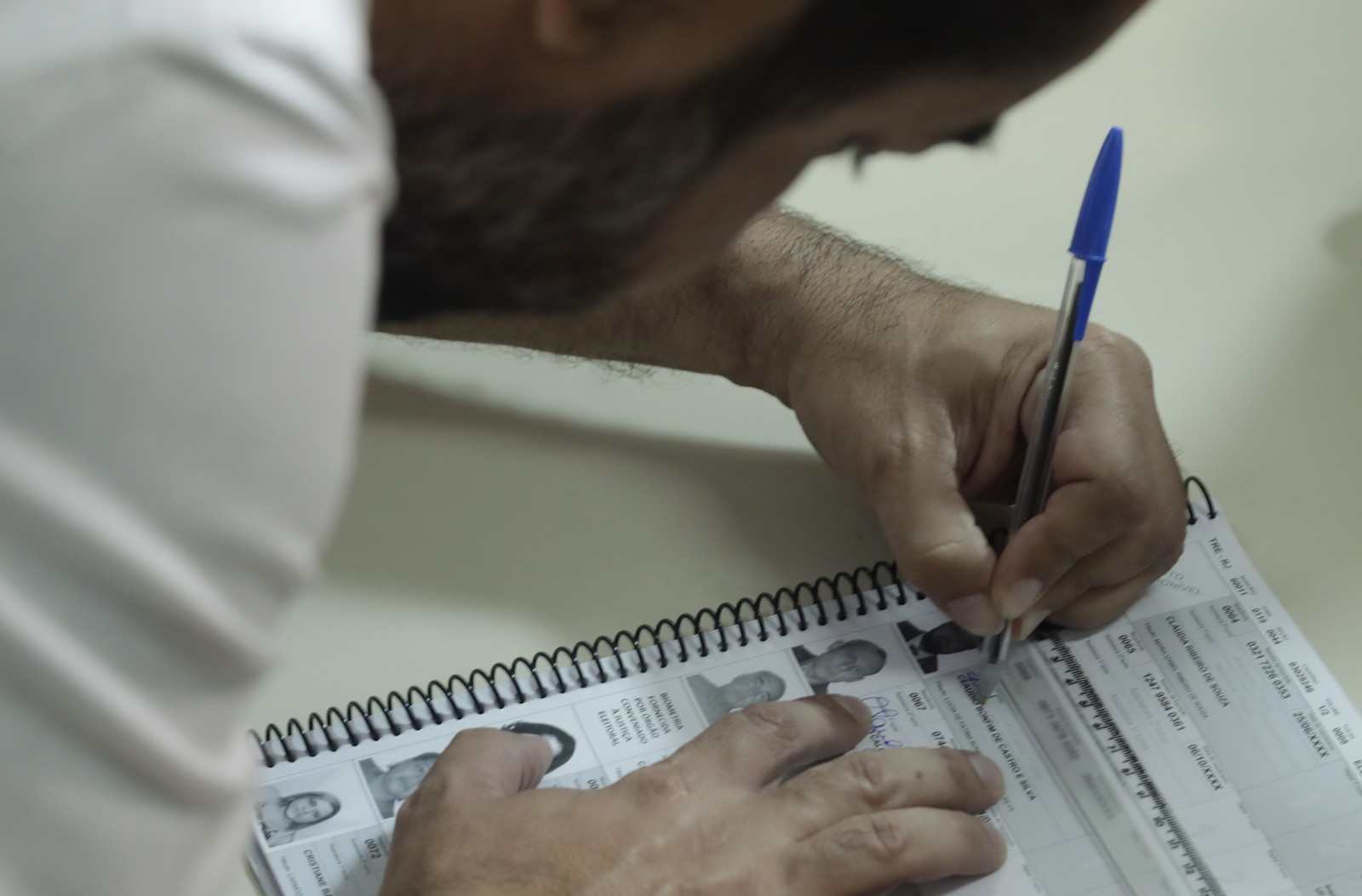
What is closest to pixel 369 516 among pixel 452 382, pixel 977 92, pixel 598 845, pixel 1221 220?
→ pixel 452 382

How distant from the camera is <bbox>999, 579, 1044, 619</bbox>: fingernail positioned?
79 centimetres

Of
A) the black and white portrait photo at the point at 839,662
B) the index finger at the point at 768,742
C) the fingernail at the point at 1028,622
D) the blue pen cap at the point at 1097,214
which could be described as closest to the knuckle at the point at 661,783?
the index finger at the point at 768,742

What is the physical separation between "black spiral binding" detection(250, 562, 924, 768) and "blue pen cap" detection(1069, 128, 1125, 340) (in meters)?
0.22

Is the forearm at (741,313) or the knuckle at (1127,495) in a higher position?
the knuckle at (1127,495)

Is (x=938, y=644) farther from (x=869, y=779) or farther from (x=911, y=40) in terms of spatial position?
(x=911, y=40)

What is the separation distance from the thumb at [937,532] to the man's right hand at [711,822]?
10cm

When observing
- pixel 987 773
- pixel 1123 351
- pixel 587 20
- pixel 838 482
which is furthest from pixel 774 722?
pixel 587 20

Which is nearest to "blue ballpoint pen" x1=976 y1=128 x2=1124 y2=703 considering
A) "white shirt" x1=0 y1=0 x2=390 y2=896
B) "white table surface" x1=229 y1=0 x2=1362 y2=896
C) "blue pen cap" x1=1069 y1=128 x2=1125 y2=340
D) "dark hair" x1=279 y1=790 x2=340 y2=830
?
"blue pen cap" x1=1069 y1=128 x2=1125 y2=340

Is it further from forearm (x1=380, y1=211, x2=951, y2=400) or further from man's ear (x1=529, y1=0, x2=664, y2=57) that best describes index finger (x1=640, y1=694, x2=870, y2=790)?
man's ear (x1=529, y1=0, x2=664, y2=57)

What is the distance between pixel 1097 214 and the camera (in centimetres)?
73

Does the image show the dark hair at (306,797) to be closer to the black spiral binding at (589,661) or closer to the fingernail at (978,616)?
the black spiral binding at (589,661)

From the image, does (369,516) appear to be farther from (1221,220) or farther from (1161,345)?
(1221,220)

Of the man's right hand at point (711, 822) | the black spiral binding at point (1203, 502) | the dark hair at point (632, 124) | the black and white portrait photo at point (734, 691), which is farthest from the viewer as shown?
the black spiral binding at point (1203, 502)

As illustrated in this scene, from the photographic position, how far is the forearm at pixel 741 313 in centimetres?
97
